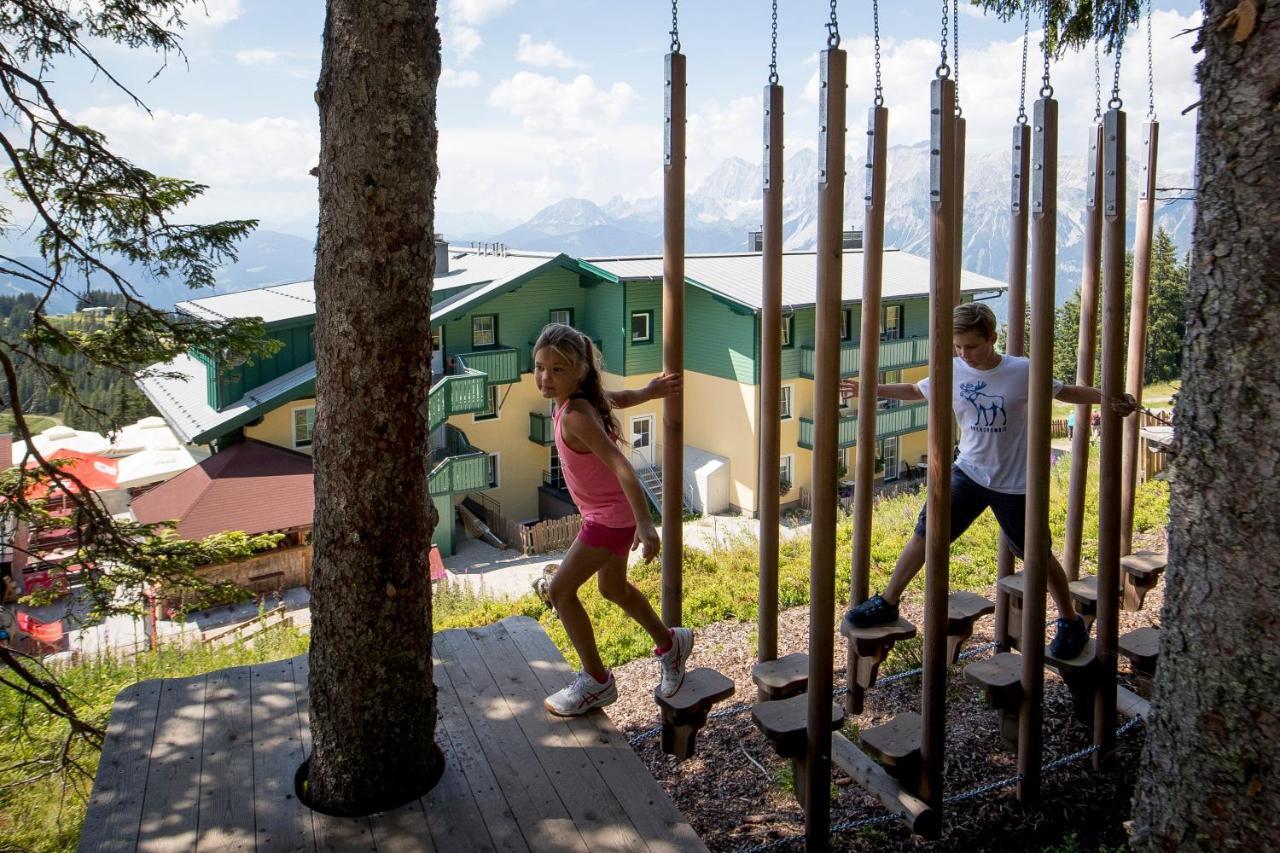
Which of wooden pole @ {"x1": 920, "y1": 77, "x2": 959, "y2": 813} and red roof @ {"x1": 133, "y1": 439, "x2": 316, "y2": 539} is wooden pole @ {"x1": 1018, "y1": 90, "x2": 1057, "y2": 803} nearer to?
wooden pole @ {"x1": 920, "y1": 77, "x2": 959, "y2": 813}

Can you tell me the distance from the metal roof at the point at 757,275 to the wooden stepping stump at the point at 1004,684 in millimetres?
14927

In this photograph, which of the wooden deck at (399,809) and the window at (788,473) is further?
the window at (788,473)

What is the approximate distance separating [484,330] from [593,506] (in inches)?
762

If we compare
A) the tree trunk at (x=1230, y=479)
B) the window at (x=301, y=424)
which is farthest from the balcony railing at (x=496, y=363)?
the tree trunk at (x=1230, y=479)

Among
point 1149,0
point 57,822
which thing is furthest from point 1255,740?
point 57,822

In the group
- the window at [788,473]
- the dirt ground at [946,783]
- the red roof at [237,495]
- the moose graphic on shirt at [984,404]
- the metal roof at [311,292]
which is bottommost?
the window at [788,473]

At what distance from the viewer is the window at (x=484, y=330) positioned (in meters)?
22.5

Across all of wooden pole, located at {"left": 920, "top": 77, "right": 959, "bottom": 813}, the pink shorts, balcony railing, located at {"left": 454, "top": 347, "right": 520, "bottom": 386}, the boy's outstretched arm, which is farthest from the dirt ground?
balcony railing, located at {"left": 454, "top": 347, "right": 520, "bottom": 386}

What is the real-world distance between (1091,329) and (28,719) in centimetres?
795

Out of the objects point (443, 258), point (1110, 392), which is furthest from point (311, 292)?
point (1110, 392)

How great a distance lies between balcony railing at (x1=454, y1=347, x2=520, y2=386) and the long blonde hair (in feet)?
59.5

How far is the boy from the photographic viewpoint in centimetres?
446

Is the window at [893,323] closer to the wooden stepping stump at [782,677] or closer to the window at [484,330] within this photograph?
the window at [484,330]

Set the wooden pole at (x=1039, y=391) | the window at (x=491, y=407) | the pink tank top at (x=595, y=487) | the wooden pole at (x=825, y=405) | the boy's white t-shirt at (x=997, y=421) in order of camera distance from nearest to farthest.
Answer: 1. the wooden pole at (x=825, y=405)
2. the pink tank top at (x=595, y=487)
3. the wooden pole at (x=1039, y=391)
4. the boy's white t-shirt at (x=997, y=421)
5. the window at (x=491, y=407)
